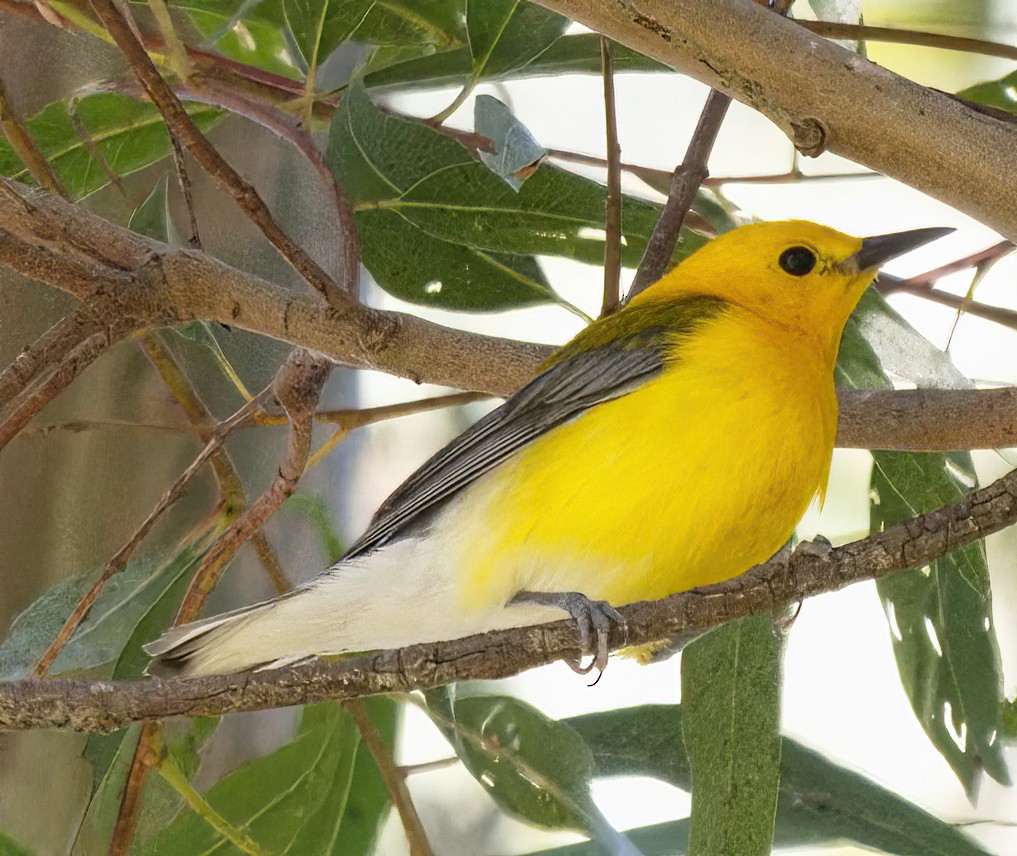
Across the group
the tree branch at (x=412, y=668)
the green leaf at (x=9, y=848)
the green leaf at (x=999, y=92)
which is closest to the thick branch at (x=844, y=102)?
the tree branch at (x=412, y=668)

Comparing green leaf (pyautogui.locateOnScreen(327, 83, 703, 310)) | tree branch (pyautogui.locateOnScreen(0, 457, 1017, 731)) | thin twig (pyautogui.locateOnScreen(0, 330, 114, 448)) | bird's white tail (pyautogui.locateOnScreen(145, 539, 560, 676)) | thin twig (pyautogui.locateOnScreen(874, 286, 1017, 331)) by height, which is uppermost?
green leaf (pyautogui.locateOnScreen(327, 83, 703, 310))

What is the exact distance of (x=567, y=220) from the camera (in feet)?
4.58

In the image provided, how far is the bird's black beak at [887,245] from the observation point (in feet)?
4.01

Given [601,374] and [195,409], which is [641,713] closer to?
[601,374]

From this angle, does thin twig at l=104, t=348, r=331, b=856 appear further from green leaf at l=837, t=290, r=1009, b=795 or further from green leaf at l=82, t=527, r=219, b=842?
green leaf at l=837, t=290, r=1009, b=795

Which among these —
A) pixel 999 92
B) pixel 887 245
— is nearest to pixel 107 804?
pixel 887 245

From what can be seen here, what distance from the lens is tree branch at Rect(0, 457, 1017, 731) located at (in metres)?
0.80

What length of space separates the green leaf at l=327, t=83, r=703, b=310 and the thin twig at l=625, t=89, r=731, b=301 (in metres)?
0.07

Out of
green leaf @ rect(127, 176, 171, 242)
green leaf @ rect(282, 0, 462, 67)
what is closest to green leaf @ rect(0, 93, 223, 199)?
green leaf @ rect(127, 176, 171, 242)

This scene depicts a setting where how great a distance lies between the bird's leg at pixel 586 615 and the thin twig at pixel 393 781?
1.26 feet

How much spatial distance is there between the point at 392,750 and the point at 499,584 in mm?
485

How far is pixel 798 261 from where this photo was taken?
131 cm

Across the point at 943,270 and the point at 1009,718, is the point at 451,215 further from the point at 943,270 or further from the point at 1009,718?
the point at 1009,718

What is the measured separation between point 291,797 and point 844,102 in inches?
39.2
